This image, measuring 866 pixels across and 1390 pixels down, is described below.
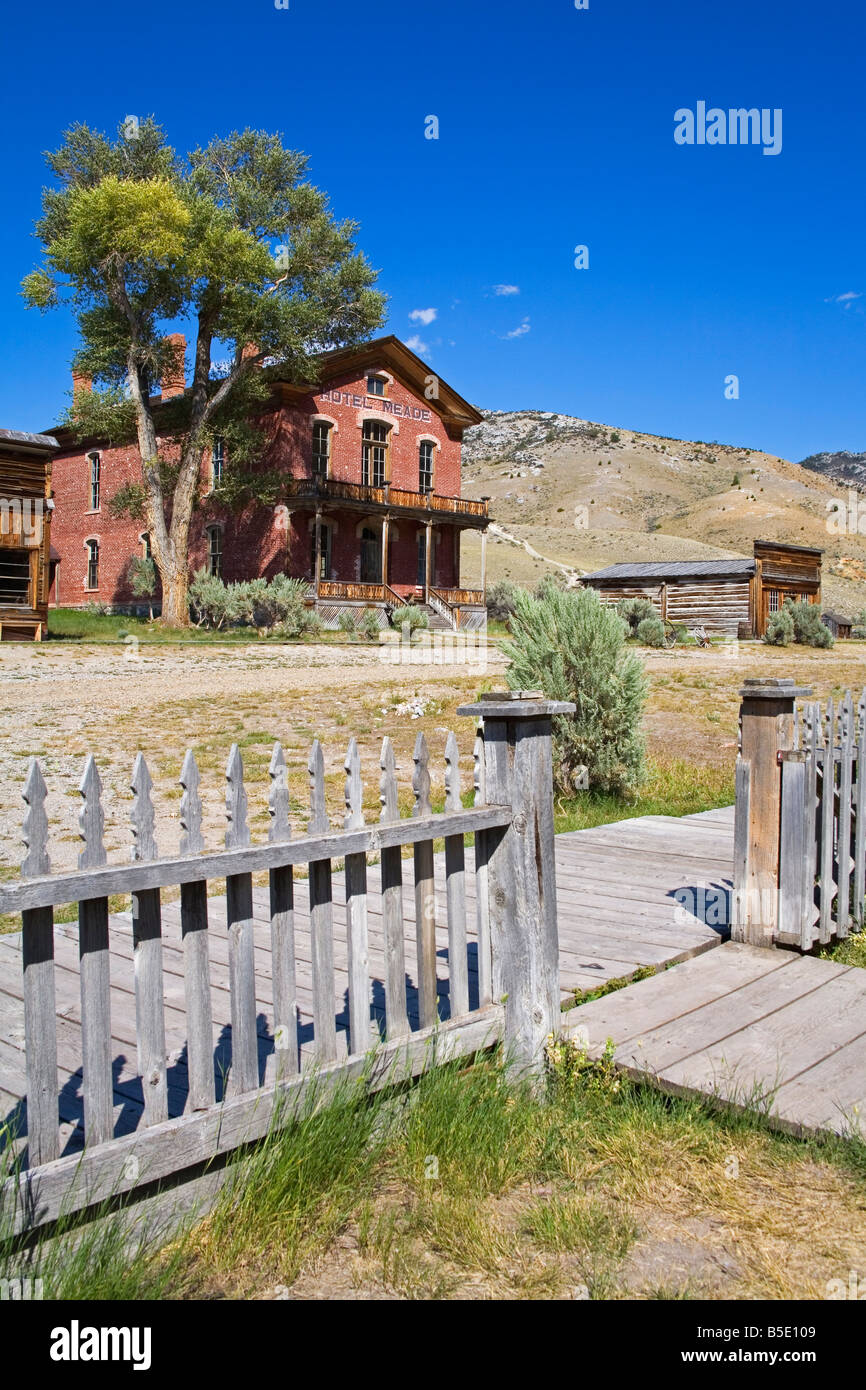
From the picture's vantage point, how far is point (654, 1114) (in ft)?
9.78

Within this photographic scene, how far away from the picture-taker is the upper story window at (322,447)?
112 feet

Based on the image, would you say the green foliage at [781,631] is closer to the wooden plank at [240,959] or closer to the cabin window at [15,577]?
the cabin window at [15,577]

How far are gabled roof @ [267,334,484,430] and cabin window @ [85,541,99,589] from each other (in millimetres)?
11842

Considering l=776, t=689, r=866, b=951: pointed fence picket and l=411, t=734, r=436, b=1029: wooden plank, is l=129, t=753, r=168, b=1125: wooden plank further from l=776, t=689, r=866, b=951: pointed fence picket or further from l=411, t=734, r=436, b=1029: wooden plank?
l=776, t=689, r=866, b=951: pointed fence picket

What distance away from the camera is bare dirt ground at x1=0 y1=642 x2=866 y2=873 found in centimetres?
870

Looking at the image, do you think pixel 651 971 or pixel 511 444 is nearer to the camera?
pixel 651 971

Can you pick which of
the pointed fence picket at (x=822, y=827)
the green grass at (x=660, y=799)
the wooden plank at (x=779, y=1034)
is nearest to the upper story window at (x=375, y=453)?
the green grass at (x=660, y=799)

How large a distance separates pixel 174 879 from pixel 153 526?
30060 millimetres

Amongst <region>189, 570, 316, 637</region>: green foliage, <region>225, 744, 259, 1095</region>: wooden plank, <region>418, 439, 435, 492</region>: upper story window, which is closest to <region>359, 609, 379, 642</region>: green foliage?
<region>189, 570, 316, 637</region>: green foliage

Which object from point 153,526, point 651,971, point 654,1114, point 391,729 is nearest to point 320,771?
point 654,1114

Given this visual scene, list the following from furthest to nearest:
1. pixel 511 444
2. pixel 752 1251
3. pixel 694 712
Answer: pixel 511 444, pixel 694 712, pixel 752 1251

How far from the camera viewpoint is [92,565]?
39906 millimetres

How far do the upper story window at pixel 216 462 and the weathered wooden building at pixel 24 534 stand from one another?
1114 centimetres
